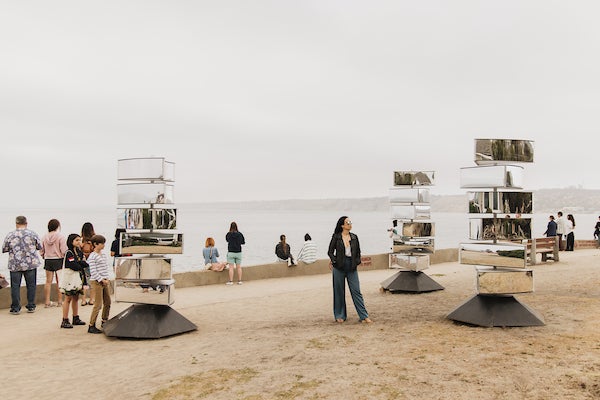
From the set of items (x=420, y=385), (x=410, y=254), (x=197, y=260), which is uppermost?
(x=410, y=254)

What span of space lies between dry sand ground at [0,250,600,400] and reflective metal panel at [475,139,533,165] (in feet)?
9.43

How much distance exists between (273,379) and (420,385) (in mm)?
1681

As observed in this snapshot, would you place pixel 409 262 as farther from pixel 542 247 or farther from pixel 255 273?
pixel 542 247

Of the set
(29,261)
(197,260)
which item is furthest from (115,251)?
(197,260)

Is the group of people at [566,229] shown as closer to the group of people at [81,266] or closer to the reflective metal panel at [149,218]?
the group of people at [81,266]

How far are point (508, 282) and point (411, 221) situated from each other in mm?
4539

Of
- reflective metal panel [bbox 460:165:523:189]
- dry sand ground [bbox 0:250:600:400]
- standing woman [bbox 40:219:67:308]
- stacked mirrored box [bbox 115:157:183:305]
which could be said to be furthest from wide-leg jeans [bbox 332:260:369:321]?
standing woman [bbox 40:219:67:308]

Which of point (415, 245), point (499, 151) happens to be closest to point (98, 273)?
point (499, 151)

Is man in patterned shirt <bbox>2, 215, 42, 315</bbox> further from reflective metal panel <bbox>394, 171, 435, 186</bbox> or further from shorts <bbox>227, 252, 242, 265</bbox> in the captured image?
reflective metal panel <bbox>394, 171, 435, 186</bbox>

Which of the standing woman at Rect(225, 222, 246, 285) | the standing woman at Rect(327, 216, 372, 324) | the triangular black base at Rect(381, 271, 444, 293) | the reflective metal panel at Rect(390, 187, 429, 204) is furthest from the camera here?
the standing woman at Rect(225, 222, 246, 285)

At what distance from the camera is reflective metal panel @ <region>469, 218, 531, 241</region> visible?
28.8 ft

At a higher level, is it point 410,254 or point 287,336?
point 410,254

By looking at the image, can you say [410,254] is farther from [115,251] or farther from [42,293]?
[42,293]

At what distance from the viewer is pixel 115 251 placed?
1130cm
